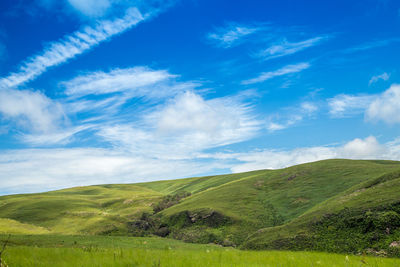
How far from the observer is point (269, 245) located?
125 ft

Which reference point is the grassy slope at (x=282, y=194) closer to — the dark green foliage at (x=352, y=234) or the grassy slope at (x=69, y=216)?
the grassy slope at (x=69, y=216)

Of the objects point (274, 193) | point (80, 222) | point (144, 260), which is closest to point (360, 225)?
point (144, 260)

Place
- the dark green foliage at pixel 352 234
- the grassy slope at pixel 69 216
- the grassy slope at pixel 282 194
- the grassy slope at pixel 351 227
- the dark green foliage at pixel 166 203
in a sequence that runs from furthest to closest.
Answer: the dark green foliage at pixel 166 203 → the grassy slope at pixel 69 216 → the grassy slope at pixel 282 194 → the grassy slope at pixel 351 227 → the dark green foliage at pixel 352 234

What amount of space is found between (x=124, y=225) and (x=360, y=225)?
6078cm

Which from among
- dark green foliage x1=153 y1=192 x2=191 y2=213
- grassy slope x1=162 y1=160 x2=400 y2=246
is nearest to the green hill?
dark green foliage x1=153 y1=192 x2=191 y2=213

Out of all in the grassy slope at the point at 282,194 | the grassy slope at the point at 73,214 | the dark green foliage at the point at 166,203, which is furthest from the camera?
the dark green foliage at the point at 166,203

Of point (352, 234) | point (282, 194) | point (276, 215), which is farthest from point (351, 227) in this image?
point (282, 194)

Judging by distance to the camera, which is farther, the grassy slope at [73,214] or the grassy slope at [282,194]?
the grassy slope at [73,214]

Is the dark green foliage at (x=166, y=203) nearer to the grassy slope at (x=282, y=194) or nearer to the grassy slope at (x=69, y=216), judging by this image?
the grassy slope at (x=69, y=216)

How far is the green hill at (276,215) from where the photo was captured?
30.0 meters

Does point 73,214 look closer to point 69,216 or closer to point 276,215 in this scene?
point 69,216

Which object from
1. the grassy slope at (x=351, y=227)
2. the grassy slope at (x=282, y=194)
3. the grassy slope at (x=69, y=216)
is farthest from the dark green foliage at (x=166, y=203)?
the grassy slope at (x=351, y=227)

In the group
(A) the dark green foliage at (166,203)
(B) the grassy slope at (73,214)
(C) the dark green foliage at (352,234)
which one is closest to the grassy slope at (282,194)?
(A) the dark green foliage at (166,203)

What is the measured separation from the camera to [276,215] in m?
67.1
